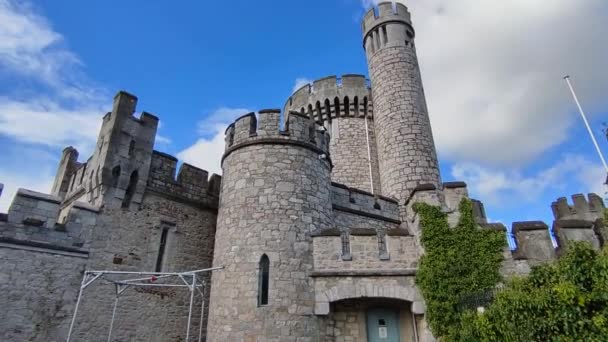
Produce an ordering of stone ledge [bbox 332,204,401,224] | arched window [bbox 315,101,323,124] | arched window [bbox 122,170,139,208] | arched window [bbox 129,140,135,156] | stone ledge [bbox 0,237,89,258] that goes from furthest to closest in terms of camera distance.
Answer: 1. arched window [bbox 315,101,323,124]
2. stone ledge [bbox 332,204,401,224]
3. arched window [bbox 129,140,135,156]
4. arched window [bbox 122,170,139,208]
5. stone ledge [bbox 0,237,89,258]

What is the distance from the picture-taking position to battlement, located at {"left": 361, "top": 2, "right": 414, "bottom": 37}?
1789 centimetres

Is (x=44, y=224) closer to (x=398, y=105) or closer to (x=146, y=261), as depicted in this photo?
(x=146, y=261)

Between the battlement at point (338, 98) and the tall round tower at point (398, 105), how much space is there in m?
1.13

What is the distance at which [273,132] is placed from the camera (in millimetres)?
9930

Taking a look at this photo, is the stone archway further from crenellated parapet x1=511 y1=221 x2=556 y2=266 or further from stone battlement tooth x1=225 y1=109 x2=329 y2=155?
stone battlement tooth x1=225 y1=109 x2=329 y2=155

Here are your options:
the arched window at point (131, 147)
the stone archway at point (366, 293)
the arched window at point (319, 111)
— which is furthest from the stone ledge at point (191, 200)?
the arched window at point (319, 111)

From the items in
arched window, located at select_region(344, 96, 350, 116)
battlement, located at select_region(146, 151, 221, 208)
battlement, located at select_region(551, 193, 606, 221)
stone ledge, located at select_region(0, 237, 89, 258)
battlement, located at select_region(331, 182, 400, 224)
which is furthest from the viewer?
arched window, located at select_region(344, 96, 350, 116)

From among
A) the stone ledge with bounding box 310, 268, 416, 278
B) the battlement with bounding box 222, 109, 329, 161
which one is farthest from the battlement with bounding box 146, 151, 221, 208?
the stone ledge with bounding box 310, 268, 416, 278

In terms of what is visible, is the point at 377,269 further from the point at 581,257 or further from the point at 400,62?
the point at 400,62

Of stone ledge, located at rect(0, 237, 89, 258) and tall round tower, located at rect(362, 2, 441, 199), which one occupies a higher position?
tall round tower, located at rect(362, 2, 441, 199)

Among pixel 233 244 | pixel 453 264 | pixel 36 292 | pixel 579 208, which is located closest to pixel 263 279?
pixel 233 244

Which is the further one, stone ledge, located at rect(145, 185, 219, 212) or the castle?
stone ledge, located at rect(145, 185, 219, 212)

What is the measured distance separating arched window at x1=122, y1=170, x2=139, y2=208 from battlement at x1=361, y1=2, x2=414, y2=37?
44.4ft

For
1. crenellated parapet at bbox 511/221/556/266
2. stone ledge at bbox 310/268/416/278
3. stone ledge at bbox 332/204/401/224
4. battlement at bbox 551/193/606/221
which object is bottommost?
stone ledge at bbox 310/268/416/278
